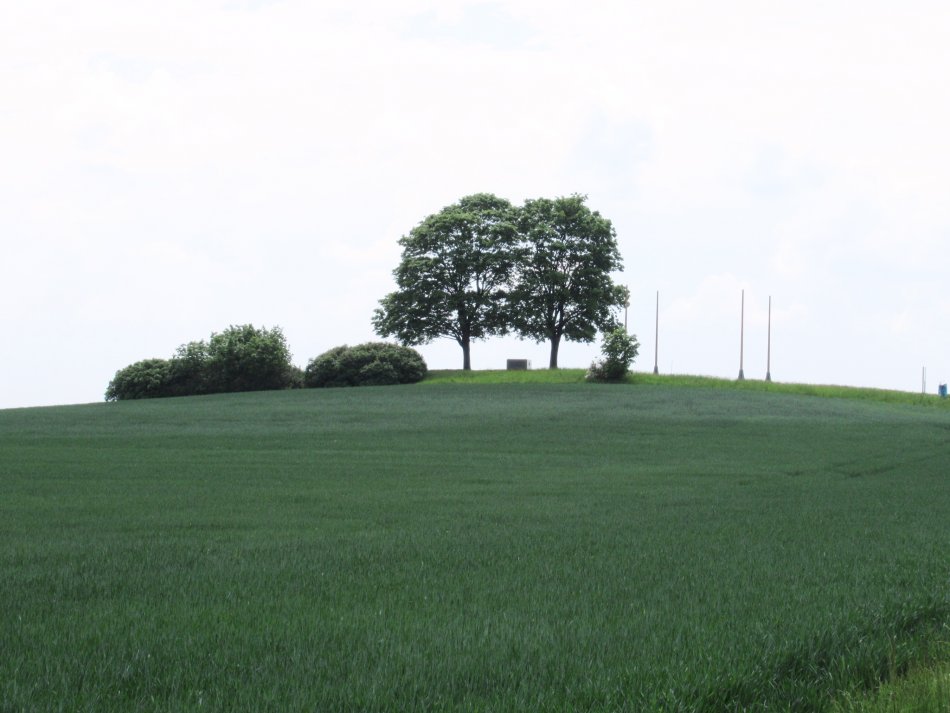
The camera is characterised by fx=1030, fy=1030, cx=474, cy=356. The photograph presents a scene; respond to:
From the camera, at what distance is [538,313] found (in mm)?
79375

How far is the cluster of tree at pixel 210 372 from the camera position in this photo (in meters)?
74.4

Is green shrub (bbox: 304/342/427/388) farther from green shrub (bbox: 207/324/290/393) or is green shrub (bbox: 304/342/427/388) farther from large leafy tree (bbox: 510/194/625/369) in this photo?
large leafy tree (bbox: 510/194/625/369)

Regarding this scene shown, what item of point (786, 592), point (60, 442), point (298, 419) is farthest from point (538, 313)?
point (786, 592)

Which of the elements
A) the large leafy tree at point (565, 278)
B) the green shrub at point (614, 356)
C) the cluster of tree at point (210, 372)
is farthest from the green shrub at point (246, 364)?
the green shrub at point (614, 356)

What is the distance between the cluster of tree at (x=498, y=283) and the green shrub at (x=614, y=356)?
777 cm

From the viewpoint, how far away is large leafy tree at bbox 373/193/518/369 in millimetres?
79000

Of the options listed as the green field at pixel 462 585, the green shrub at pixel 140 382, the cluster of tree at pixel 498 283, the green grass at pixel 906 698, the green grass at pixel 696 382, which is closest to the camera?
the green grass at pixel 906 698

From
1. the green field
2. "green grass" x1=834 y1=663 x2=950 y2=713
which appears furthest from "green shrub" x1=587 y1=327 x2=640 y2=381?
"green grass" x1=834 y1=663 x2=950 y2=713

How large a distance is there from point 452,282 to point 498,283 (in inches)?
151

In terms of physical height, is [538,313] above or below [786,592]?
above

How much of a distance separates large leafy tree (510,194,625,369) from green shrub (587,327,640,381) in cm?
780

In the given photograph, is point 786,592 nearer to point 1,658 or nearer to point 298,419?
point 1,658

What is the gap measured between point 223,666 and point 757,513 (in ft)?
40.9

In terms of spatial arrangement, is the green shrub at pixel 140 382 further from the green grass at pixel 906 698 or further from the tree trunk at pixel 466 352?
the green grass at pixel 906 698
